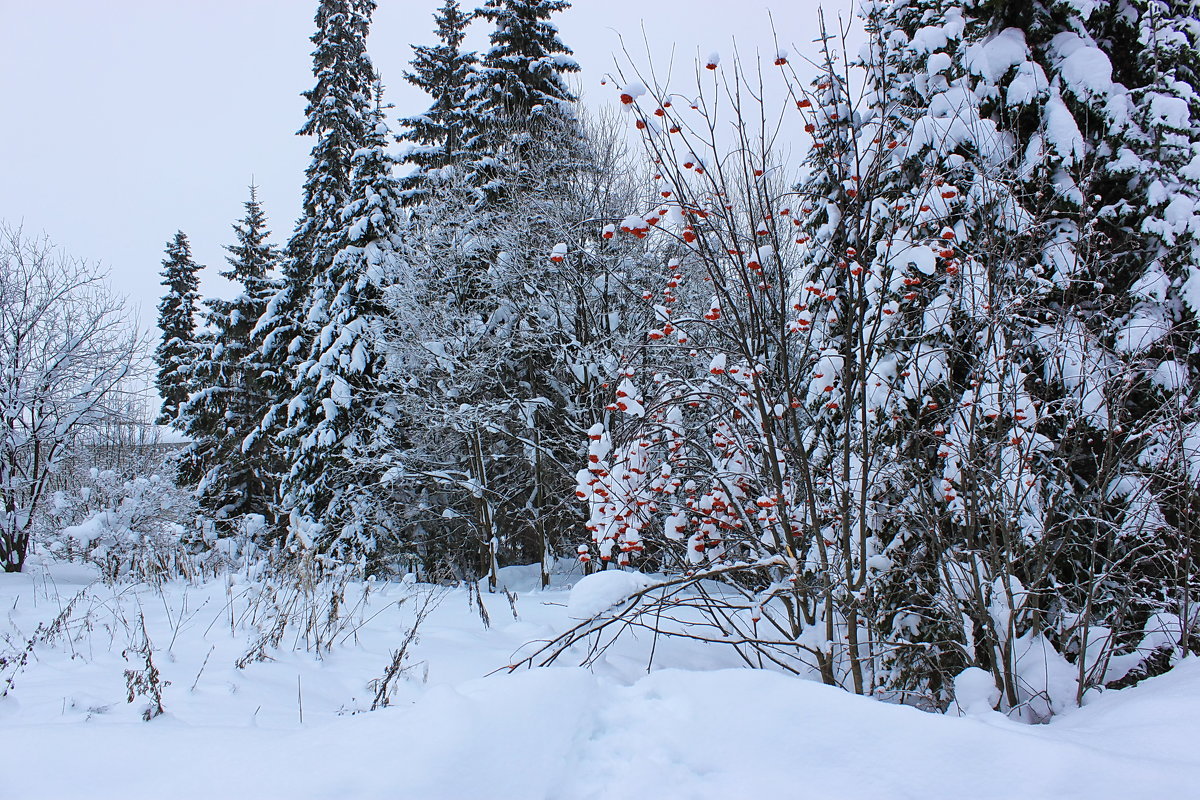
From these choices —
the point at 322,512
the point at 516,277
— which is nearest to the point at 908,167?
the point at 516,277

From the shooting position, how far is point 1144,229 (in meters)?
3.96

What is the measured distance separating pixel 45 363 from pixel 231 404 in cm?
825

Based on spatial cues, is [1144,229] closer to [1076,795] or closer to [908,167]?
[908,167]

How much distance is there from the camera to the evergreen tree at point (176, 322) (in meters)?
20.8

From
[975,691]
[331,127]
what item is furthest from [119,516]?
[975,691]

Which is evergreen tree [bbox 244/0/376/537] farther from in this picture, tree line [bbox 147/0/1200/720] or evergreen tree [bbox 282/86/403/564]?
tree line [bbox 147/0/1200/720]

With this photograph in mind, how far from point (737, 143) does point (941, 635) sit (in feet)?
10.1

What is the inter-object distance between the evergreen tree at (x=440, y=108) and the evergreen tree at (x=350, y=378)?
3.65 ft

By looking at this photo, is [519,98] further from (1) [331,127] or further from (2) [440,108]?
(1) [331,127]

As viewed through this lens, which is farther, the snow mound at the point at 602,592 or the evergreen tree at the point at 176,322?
the evergreen tree at the point at 176,322

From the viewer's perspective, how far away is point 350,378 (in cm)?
1322

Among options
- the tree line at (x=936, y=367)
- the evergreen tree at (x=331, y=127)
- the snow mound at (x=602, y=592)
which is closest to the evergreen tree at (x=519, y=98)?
the evergreen tree at (x=331, y=127)

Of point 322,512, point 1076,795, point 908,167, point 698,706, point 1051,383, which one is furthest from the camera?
point 322,512

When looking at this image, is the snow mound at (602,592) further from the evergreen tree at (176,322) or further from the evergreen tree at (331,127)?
the evergreen tree at (176,322)
